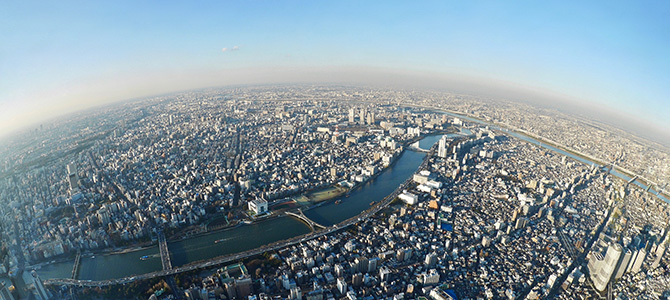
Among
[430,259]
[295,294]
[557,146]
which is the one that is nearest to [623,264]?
[430,259]

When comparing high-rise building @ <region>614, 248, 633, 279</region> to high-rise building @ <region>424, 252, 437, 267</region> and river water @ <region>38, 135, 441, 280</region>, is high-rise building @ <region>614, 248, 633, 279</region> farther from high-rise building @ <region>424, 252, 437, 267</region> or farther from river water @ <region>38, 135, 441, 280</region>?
river water @ <region>38, 135, 441, 280</region>

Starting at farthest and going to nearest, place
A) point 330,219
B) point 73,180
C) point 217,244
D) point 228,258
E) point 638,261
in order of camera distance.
Result: point 73,180, point 330,219, point 217,244, point 228,258, point 638,261

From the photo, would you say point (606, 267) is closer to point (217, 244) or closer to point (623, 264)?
point (623, 264)

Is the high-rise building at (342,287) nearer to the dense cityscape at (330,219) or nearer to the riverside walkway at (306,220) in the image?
the dense cityscape at (330,219)

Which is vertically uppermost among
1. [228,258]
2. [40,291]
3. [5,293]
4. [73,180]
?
[73,180]

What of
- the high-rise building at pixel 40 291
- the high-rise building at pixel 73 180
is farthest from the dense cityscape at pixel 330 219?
the high-rise building at pixel 73 180

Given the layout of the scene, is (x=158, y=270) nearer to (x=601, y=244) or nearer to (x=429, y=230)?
(x=429, y=230)

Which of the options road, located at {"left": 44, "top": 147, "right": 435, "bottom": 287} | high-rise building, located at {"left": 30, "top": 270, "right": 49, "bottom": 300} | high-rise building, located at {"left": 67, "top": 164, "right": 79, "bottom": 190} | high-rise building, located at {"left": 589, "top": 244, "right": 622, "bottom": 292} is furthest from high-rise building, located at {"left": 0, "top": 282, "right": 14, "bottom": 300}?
high-rise building, located at {"left": 589, "top": 244, "right": 622, "bottom": 292}
